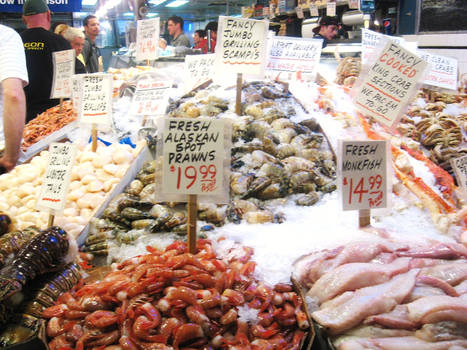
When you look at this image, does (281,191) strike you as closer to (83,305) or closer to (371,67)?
(371,67)

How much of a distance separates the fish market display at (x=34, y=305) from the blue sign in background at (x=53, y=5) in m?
8.33

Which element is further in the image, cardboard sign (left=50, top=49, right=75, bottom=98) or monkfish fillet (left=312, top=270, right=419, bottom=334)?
cardboard sign (left=50, top=49, right=75, bottom=98)

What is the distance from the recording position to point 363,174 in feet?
6.41

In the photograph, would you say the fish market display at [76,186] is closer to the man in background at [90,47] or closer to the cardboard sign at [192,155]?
the cardboard sign at [192,155]

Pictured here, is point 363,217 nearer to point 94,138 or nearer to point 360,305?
point 360,305

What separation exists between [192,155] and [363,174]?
856 mm

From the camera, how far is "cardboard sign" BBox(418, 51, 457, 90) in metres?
3.80

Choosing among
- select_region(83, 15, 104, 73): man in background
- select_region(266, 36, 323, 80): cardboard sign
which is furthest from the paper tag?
select_region(266, 36, 323, 80): cardboard sign

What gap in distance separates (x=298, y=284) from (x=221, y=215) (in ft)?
2.53


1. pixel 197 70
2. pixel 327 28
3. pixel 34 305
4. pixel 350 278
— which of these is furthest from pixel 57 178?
pixel 327 28

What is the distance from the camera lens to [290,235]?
2.09 metres

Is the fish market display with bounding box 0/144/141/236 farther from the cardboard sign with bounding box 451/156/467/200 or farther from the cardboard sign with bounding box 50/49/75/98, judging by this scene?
the cardboard sign with bounding box 451/156/467/200

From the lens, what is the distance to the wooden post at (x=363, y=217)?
204cm

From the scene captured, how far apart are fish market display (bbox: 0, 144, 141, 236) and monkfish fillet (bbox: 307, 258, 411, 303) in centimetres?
148
